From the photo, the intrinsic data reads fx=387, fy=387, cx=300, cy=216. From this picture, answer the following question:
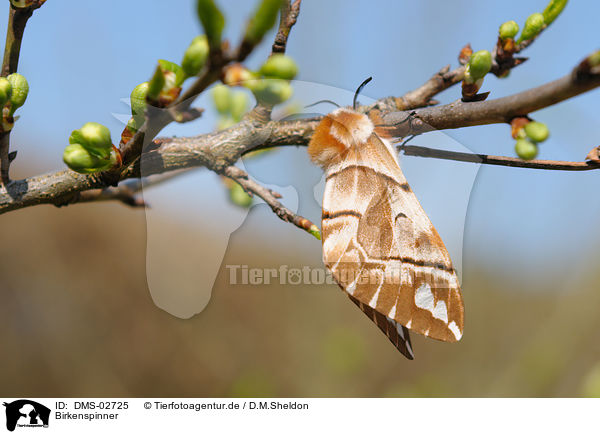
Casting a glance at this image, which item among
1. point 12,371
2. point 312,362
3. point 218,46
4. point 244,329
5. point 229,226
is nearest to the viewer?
point 218,46

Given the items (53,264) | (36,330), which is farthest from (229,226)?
(53,264)

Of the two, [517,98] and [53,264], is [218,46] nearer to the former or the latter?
[517,98]

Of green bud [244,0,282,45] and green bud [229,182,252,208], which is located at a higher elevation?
green bud [244,0,282,45]

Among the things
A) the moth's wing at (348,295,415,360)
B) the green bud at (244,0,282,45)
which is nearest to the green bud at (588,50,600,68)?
the green bud at (244,0,282,45)

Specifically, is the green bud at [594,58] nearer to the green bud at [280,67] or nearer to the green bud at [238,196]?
the green bud at [280,67]

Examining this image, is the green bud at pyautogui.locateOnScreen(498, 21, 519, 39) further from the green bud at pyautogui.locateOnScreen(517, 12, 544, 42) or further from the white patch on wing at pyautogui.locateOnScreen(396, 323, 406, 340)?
the white patch on wing at pyautogui.locateOnScreen(396, 323, 406, 340)
